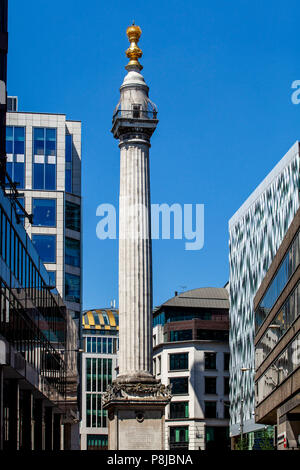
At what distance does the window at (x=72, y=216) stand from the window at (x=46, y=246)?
10.3 ft

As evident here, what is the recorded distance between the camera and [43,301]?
63.4 metres

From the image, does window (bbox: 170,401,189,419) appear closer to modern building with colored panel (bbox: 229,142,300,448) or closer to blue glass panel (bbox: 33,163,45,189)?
modern building with colored panel (bbox: 229,142,300,448)

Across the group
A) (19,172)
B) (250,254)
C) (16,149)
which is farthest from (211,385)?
(16,149)

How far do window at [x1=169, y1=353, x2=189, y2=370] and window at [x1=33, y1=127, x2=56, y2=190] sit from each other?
4444 cm

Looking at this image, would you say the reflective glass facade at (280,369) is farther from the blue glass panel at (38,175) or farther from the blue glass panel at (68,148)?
the blue glass panel at (68,148)

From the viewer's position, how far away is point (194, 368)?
474 ft

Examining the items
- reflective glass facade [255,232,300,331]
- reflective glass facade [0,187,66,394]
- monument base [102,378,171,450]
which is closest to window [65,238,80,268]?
monument base [102,378,171,450]

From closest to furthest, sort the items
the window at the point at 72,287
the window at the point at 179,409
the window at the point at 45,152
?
the window at the point at 72,287 → the window at the point at 45,152 → the window at the point at 179,409

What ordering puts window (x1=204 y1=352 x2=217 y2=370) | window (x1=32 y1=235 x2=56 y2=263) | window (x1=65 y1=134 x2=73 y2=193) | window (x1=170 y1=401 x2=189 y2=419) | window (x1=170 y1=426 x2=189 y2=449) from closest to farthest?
1. window (x1=32 y1=235 x2=56 y2=263)
2. window (x1=65 y1=134 x2=73 y2=193)
3. window (x1=170 y1=426 x2=189 y2=449)
4. window (x1=170 y1=401 x2=189 y2=419)
5. window (x1=204 y1=352 x2=217 y2=370)

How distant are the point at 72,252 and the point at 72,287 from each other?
158 inches

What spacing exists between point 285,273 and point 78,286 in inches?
2396

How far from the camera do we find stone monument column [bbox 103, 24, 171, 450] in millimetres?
91500

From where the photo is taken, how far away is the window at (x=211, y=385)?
474 feet

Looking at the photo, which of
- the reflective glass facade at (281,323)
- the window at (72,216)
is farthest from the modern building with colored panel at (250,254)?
the reflective glass facade at (281,323)
